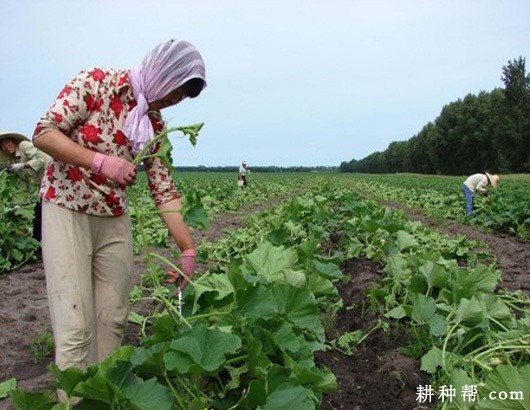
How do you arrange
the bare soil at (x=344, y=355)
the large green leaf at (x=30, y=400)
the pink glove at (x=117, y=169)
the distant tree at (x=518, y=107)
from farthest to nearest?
the distant tree at (x=518, y=107), the bare soil at (x=344, y=355), the pink glove at (x=117, y=169), the large green leaf at (x=30, y=400)

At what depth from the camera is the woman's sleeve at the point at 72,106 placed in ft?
7.63

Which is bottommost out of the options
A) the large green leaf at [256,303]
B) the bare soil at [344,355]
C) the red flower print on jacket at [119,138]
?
the bare soil at [344,355]

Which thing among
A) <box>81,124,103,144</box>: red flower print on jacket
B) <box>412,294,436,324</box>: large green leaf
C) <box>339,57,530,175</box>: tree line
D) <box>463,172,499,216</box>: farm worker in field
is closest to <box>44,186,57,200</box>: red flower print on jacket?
<box>81,124,103,144</box>: red flower print on jacket

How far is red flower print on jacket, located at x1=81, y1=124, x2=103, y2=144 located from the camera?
8.12 feet

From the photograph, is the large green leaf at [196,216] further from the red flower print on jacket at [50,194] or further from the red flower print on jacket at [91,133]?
the red flower print on jacket at [50,194]

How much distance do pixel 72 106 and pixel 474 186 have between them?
37.3 feet

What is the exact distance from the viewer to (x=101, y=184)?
2555mm

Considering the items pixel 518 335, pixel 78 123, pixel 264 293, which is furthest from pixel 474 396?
pixel 78 123

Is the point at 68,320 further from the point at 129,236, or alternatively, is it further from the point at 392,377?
the point at 392,377

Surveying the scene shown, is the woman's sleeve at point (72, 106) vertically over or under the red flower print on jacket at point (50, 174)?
over

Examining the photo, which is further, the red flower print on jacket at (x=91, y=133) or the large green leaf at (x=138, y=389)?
the red flower print on jacket at (x=91, y=133)

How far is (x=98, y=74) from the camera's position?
2496mm

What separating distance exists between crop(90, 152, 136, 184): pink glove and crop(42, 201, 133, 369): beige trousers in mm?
420

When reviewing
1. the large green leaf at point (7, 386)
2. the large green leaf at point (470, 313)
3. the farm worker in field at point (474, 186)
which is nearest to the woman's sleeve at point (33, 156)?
the large green leaf at point (7, 386)
